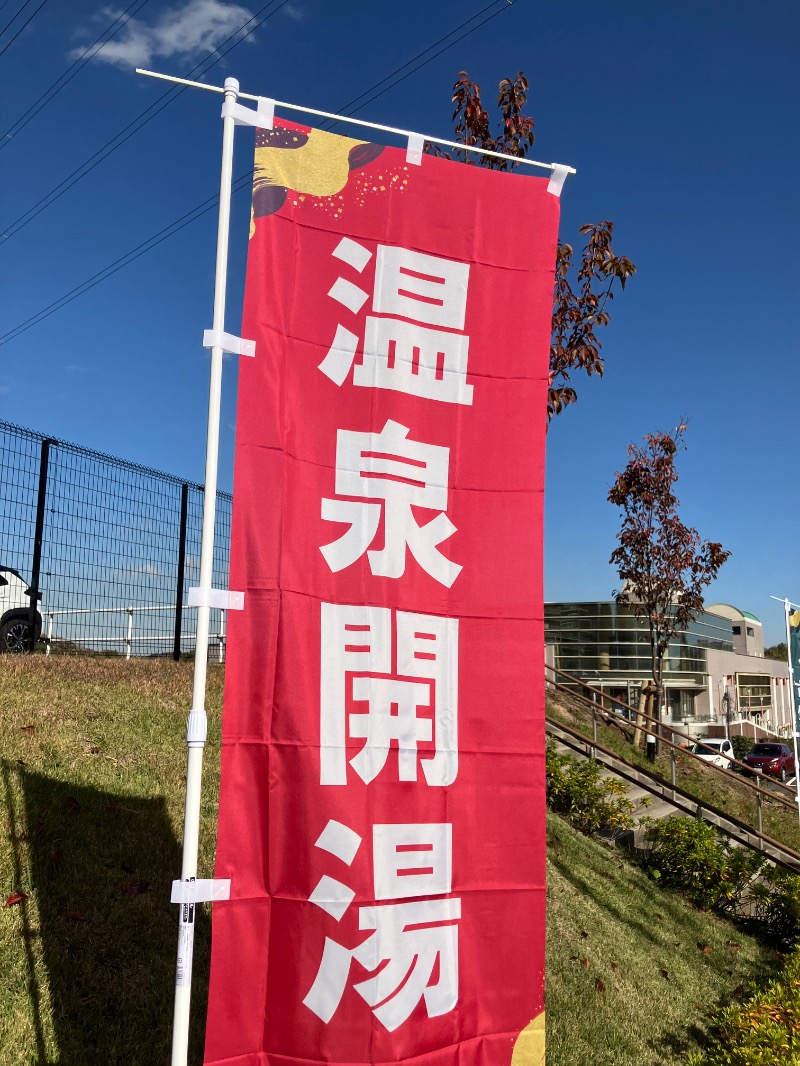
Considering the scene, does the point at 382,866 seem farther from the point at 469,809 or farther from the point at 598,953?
the point at 598,953

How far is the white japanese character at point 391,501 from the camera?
11.2 ft

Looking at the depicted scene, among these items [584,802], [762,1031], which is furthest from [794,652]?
[762,1031]

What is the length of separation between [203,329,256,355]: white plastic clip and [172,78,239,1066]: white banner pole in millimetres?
21

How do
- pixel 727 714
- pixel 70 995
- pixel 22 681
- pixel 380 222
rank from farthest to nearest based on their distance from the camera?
1. pixel 727 714
2. pixel 22 681
3. pixel 70 995
4. pixel 380 222

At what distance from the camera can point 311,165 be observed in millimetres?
3549

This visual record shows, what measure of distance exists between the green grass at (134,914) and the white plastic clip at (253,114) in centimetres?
381

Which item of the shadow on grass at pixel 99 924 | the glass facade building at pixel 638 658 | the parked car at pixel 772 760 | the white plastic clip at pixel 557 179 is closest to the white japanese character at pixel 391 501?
the white plastic clip at pixel 557 179

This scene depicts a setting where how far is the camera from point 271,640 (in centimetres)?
322

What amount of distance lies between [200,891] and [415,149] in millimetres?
3081

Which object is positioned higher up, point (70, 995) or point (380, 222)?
point (380, 222)

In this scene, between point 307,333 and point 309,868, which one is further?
point 307,333

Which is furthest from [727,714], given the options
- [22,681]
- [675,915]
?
[22,681]

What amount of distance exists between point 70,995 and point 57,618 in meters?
5.16

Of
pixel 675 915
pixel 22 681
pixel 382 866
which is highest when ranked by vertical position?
pixel 22 681
